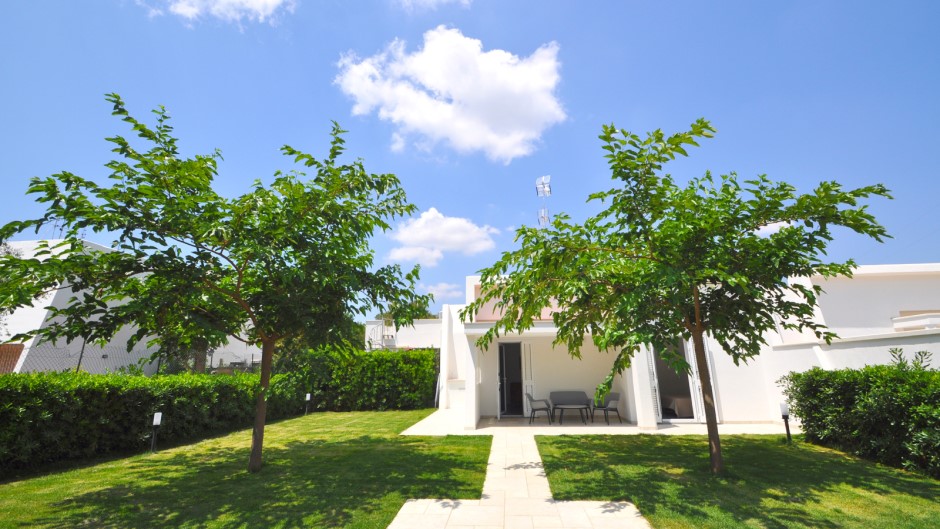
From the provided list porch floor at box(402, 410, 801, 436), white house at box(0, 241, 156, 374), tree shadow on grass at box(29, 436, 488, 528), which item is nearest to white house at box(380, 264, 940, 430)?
porch floor at box(402, 410, 801, 436)

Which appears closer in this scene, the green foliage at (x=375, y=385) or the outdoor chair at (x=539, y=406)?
the outdoor chair at (x=539, y=406)

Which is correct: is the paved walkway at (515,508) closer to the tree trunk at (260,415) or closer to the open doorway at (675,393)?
the tree trunk at (260,415)

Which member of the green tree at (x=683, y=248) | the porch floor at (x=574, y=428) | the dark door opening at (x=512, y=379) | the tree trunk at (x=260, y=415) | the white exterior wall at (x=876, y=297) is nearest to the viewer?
the green tree at (x=683, y=248)

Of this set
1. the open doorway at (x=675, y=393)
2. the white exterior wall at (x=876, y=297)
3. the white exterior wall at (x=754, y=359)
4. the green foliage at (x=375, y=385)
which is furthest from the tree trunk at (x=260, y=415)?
the white exterior wall at (x=876, y=297)

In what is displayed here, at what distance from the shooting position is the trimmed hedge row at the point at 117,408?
22.2 feet

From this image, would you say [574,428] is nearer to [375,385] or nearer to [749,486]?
[749,486]

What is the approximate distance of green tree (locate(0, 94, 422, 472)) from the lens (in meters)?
5.29

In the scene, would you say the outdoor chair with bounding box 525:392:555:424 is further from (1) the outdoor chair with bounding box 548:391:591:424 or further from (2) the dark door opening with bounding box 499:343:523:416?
(2) the dark door opening with bounding box 499:343:523:416

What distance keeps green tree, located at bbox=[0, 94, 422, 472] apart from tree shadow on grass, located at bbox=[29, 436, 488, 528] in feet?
3.37

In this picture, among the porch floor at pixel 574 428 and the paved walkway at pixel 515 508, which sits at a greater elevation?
the porch floor at pixel 574 428

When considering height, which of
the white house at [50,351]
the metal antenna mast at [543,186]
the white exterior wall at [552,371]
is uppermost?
the metal antenna mast at [543,186]

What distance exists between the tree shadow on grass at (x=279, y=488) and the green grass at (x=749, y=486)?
6.20 feet

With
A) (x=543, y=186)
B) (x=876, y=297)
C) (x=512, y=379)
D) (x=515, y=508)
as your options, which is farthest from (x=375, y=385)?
(x=876, y=297)

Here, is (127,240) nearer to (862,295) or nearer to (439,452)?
(439,452)
